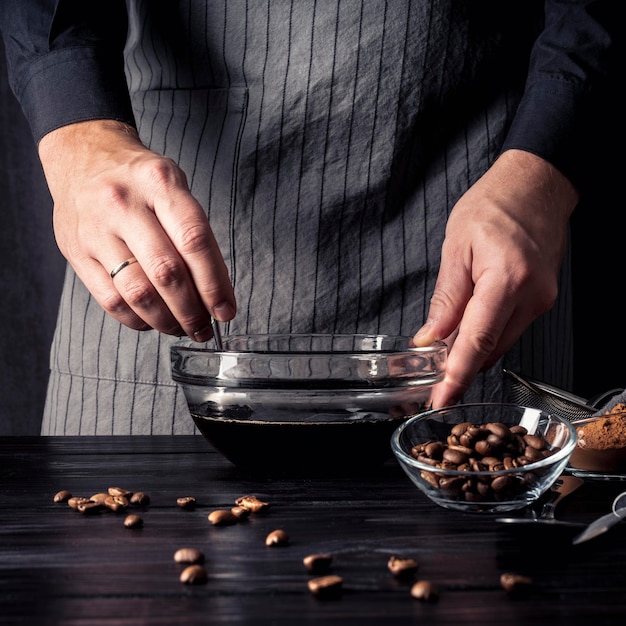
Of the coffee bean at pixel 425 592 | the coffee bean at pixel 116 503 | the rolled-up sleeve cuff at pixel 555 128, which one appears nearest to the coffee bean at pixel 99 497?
the coffee bean at pixel 116 503

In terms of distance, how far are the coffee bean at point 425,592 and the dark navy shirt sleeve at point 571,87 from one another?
0.80 m

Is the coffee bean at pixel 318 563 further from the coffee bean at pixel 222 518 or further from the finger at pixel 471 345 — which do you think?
the finger at pixel 471 345

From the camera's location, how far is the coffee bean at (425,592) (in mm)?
559

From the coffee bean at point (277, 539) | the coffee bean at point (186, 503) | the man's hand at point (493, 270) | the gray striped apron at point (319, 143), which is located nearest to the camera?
the coffee bean at point (277, 539)

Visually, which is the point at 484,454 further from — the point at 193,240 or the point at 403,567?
the point at 193,240

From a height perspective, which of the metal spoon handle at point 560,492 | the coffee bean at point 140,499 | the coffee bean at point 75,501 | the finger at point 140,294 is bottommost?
the coffee bean at point 75,501

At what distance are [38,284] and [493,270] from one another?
5.83 ft

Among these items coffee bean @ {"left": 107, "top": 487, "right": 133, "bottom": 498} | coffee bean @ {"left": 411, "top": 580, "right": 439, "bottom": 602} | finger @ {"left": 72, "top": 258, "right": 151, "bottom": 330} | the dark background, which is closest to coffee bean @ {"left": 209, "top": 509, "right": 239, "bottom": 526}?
coffee bean @ {"left": 107, "top": 487, "right": 133, "bottom": 498}

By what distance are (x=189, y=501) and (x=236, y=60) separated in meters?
0.80

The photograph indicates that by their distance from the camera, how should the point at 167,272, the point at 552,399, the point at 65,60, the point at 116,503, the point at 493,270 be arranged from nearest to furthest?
1. the point at 116,503
2. the point at 167,272
3. the point at 493,270
4. the point at 552,399
5. the point at 65,60

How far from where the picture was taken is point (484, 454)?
2.62 feet

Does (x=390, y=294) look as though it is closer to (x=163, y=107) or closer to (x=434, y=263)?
(x=434, y=263)

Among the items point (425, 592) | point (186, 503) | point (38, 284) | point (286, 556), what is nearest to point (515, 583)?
point (425, 592)

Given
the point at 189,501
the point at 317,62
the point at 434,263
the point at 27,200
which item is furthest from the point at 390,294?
the point at 27,200
